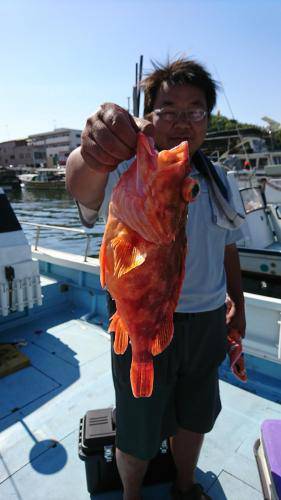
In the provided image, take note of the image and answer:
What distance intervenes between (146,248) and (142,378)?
1.96 ft

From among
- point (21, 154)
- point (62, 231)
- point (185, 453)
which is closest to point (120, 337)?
point (185, 453)

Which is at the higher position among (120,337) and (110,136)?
(110,136)

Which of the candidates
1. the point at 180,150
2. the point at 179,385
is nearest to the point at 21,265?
the point at 179,385

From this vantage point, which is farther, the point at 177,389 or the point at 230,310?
the point at 230,310

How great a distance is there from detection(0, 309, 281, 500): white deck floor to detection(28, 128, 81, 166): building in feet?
283

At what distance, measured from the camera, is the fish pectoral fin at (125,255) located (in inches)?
54.1

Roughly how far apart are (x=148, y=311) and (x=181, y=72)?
1.33 m

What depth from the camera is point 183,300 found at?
6.27 feet

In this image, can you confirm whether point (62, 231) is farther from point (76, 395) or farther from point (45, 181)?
point (45, 181)

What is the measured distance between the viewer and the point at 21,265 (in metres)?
4.41

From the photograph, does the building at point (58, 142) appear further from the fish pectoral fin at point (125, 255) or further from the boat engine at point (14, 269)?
the fish pectoral fin at point (125, 255)

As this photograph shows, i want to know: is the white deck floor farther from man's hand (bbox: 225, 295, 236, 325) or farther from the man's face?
the man's face

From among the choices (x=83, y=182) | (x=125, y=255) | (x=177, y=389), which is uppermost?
(x=83, y=182)

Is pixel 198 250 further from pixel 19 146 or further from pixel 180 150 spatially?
pixel 19 146
